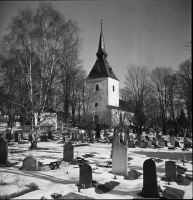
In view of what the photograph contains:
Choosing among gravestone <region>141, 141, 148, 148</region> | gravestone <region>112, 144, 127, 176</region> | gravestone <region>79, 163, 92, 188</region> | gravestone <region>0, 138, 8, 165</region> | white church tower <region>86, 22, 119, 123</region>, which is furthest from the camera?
white church tower <region>86, 22, 119, 123</region>

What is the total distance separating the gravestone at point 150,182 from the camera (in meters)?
3.54

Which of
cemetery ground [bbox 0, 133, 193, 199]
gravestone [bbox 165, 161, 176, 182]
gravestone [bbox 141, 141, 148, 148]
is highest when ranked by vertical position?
gravestone [bbox 165, 161, 176, 182]

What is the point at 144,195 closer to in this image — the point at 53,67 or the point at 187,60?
the point at 187,60

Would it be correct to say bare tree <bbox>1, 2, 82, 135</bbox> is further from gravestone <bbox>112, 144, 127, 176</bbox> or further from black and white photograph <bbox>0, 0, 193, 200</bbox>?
gravestone <bbox>112, 144, 127, 176</bbox>

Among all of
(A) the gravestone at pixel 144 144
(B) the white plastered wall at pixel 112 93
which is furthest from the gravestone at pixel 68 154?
(B) the white plastered wall at pixel 112 93

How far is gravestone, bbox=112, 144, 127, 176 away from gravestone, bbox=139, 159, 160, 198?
157 cm

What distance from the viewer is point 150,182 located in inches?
146

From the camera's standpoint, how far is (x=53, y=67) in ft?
32.8

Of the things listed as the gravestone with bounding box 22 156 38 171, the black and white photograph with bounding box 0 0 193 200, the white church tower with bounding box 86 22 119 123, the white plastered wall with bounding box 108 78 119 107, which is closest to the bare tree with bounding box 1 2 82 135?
the black and white photograph with bounding box 0 0 193 200

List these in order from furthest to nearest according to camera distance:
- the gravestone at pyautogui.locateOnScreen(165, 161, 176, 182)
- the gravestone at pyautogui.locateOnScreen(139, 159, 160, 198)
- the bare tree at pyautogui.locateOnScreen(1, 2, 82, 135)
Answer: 1. the bare tree at pyautogui.locateOnScreen(1, 2, 82, 135)
2. the gravestone at pyautogui.locateOnScreen(165, 161, 176, 182)
3. the gravestone at pyautogui.locateOnScreen(139, 159, 160, 198)

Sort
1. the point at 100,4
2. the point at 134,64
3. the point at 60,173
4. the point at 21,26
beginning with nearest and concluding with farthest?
1. the point at 134,64
2. the point at 100,4
3. the point at 60,173
4. the point at 21,26

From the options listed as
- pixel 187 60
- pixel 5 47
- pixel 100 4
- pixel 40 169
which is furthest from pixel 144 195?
pixel 5 47

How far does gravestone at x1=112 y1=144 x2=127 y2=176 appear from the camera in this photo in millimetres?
5418

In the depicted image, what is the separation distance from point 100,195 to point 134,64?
2981 mm
